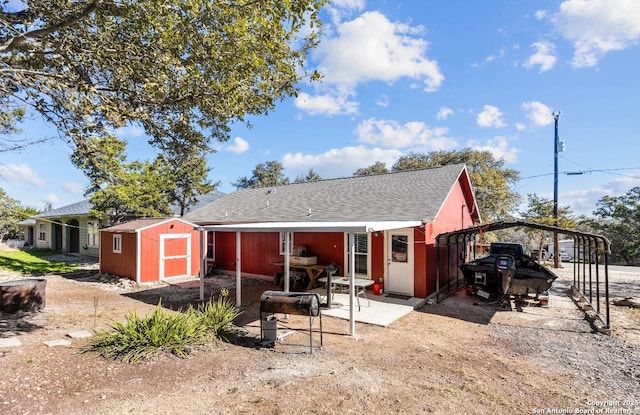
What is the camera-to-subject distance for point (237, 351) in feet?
20.1

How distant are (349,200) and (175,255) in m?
8.19

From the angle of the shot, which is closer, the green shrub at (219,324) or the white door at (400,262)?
the green shrub at (219,324)

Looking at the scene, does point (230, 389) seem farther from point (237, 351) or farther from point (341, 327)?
point (341, 327)

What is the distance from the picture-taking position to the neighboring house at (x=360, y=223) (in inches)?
416

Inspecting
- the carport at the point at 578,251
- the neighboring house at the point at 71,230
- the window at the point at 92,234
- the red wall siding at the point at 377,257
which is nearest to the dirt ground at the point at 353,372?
the carport at the point at 578,251

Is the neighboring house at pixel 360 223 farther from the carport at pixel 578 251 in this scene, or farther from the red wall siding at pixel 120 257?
the red wall siding at pixel 120 257

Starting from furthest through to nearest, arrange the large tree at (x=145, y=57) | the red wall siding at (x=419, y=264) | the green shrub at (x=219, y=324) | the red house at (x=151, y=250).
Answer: the red house at (x=151, y=250) < the red wall siding at (x=419, y=264) < the green shrub at (x=219, y=324) < the large tree at (x=145, y=57)

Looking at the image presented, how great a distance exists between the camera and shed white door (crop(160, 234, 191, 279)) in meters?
14.6

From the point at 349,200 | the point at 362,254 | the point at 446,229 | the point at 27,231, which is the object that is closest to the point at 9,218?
the point at 27,231

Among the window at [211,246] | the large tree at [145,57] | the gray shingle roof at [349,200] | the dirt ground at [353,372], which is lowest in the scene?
the dirt ground at [353,372]

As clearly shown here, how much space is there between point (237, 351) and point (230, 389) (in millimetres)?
1525

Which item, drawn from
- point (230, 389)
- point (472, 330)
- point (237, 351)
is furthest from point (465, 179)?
point (230, 389)

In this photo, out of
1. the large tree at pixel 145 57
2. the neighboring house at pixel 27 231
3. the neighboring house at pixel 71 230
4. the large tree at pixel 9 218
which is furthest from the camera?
the neighboring house at pixel 27 231

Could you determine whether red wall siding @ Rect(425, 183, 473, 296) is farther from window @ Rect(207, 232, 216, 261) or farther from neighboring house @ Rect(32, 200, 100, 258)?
neighboring house @ Rect(32, 200, 100, 258)
